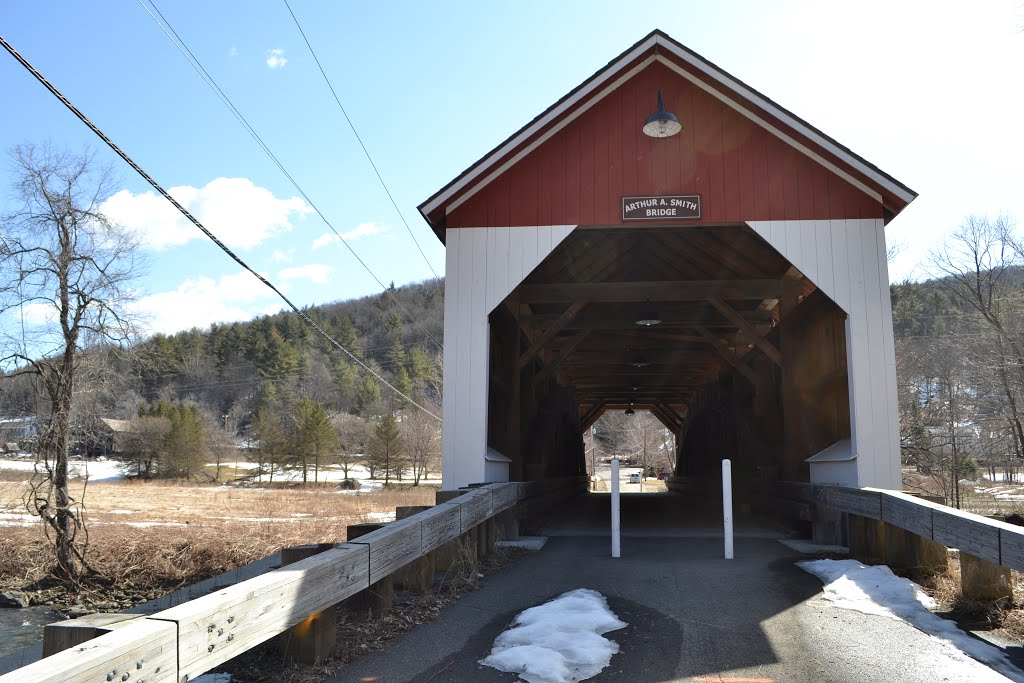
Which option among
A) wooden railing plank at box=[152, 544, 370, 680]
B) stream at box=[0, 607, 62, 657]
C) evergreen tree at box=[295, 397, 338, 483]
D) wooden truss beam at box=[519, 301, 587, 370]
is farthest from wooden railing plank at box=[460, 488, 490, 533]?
evergreen tree at box=[295, 397, 338, 483]

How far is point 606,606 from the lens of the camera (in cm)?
555

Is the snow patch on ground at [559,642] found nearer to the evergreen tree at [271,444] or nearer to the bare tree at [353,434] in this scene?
the evergreen tree at [271,444]

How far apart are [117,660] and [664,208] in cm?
797

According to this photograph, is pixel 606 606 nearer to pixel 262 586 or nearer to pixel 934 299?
pixel 262 586

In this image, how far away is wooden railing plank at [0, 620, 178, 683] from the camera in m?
2.24

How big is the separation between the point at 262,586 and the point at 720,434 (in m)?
16.0

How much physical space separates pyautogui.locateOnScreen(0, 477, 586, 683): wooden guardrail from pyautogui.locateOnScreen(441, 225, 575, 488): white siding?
11.6 feet

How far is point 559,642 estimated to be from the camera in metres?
4.58

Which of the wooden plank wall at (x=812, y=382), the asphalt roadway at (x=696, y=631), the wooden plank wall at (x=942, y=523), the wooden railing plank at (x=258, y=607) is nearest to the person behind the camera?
the wooden railing plank at (x=258, y=607)

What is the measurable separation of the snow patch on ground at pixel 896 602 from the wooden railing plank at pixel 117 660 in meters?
3.83

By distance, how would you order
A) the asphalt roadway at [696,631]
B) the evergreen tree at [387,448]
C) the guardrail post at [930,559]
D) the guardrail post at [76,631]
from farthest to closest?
Result: the evergreen tree at [387,448] → the guardrail post at [930,559] → the asphalt roadway at [696,631] → the guardrail post at [76,631]

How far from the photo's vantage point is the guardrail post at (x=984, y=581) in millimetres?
5266

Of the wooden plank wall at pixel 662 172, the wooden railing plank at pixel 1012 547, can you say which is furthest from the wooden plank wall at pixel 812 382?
the wooden railing plank at pixel 1012 547

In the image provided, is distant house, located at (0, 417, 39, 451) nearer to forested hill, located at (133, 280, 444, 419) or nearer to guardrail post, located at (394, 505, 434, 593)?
guardrail post, located at (394, 505, 434, 593)
